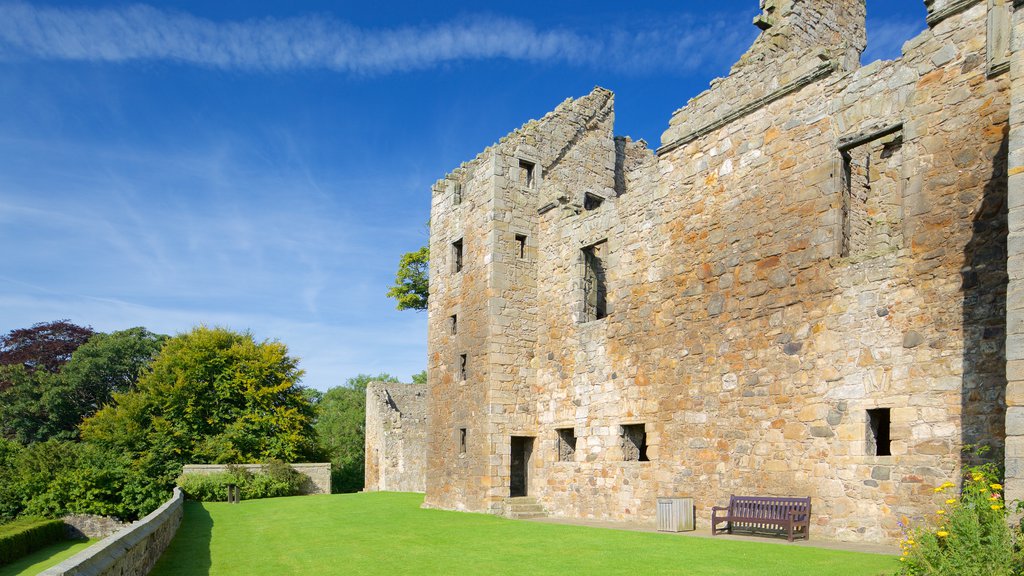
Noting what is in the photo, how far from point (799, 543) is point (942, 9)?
24.6 ft

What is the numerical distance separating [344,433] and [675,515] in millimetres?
40476

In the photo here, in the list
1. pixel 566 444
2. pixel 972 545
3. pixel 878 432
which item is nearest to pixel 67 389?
pixel 566 444

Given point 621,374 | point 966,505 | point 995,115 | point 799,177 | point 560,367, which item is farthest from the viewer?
point 560,367

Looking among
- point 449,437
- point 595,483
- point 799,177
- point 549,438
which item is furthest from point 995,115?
point 449,437

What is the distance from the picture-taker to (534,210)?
19078mm

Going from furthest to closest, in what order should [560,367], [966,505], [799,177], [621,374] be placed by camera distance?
[560,367] < [621,374] < [799,177] < [966,505]

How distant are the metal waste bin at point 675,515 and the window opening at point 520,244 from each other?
763cm

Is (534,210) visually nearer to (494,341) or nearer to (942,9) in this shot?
(494,341)

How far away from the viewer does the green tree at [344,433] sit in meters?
39.3

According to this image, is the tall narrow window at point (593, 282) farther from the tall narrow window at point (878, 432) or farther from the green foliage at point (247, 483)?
the green foliage at point (247, 483)

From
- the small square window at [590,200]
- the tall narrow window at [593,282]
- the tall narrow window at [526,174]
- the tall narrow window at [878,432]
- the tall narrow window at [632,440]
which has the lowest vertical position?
the tall narrow window at [632,440]

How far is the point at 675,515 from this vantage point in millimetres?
12750

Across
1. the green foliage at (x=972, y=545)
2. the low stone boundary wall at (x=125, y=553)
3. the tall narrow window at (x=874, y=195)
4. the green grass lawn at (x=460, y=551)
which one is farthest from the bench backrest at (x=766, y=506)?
the low stone boundary wall at (x=125, y=553)

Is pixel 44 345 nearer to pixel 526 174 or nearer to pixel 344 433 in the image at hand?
pixel 344 433
